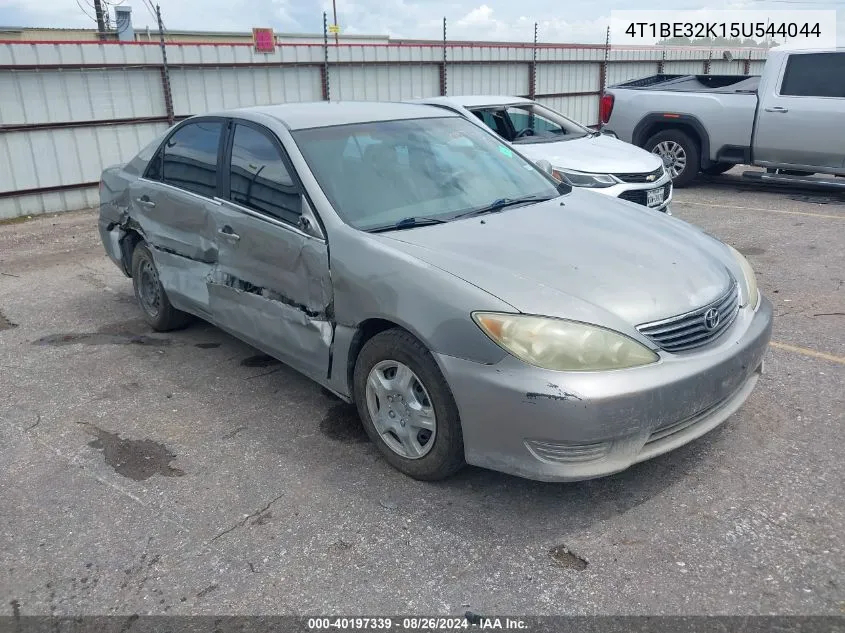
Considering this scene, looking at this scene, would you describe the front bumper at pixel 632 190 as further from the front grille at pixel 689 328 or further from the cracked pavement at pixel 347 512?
the front grille at pixel 689 328

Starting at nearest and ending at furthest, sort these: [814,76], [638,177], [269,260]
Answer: [269,260] → [638,177] → [814,76]

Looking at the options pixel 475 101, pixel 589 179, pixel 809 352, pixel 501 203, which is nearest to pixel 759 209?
pixel 589 179

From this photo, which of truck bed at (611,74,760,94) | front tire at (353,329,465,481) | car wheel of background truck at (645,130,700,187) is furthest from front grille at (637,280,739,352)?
truck bed at (611,74,760,94)

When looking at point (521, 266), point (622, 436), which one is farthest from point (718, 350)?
point (521, 266)

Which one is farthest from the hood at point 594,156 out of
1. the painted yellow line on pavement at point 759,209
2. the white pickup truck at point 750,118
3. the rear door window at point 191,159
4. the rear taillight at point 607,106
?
the rear door window at point 191,159

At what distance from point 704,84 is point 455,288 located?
987 cm

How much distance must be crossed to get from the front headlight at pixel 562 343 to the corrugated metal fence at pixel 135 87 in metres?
9.43

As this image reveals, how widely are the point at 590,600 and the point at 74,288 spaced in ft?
19.0

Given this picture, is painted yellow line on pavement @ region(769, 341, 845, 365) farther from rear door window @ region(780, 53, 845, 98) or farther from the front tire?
rear door window @ region(780, 53, 845, 98)

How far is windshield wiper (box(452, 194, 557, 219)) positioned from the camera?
3.82 metres

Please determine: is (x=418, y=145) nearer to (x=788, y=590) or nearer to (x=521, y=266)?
(x=521, y=266)

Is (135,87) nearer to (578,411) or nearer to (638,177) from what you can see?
(638,177)

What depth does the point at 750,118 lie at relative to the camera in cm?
1005

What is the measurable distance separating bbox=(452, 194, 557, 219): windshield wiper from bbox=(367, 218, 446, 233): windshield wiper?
0.15 meters
